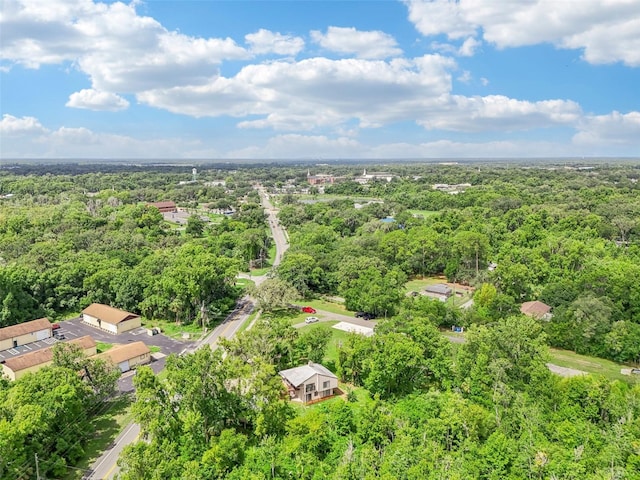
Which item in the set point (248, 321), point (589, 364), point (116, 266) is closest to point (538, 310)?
point (589, 364)

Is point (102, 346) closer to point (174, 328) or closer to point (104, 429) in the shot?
point (174, 328)

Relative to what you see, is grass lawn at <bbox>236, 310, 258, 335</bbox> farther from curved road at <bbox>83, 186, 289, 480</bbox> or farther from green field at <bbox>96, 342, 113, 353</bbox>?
green field at <bbox>96, 342, 113, 353</bbox>

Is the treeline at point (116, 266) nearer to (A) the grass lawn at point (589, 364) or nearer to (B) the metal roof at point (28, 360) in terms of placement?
(B) the metal roof at point (28, 360)

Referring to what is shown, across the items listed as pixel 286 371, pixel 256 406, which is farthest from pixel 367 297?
pixel 256 406

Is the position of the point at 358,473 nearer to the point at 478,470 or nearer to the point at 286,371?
the point at 478,470

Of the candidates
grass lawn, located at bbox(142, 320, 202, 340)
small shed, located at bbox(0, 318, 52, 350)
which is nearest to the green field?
grass lawn, located at bbox(142, 320, 202, 340)
